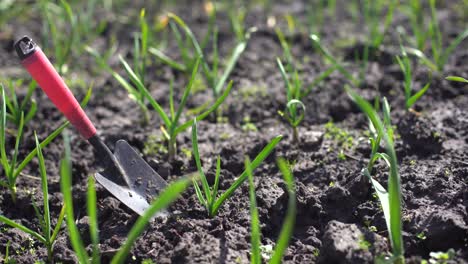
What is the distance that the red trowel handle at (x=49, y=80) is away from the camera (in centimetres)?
182

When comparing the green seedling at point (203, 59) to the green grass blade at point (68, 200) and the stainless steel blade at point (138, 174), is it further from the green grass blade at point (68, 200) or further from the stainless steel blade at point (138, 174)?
the green grass blade at point (68, 200)

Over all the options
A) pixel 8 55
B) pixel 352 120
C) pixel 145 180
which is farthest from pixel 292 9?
pixel 145 180

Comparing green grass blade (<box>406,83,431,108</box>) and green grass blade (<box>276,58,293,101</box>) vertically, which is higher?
green grass blade (<box>276,58,293,101</box>)

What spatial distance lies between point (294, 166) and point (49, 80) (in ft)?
3.50

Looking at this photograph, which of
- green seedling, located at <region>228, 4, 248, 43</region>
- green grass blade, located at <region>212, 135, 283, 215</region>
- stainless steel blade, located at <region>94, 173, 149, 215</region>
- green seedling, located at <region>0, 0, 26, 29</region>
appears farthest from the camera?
green seedling, located at <region>0, 0, 26, 29</region>

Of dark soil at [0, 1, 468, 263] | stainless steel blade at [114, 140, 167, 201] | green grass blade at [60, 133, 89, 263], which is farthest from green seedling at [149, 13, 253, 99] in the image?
green grass blade at [60, 133, 89, 263]

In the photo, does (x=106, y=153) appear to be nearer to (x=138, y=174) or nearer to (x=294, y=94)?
(x=138, y=174)

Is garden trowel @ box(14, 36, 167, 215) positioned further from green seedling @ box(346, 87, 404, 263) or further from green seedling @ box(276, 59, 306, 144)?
green seedling @ box(346, 87, 404, 263)

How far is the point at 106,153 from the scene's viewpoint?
2.11 m

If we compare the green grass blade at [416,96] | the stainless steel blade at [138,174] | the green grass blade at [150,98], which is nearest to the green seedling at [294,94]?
the green grass blade at [416,96]

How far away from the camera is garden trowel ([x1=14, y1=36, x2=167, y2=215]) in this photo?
1837mm

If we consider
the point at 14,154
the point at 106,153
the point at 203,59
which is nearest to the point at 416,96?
the point at 203,59

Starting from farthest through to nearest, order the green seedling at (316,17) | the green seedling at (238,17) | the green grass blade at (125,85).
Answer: the green seedling at (316,17) → the green seedling at (238,17) → the green grass blade at (125,85)

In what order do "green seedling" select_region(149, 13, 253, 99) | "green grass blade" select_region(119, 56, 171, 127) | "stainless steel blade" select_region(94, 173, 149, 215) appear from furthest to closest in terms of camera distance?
1. "green seedling" select_region(149, 13, 253, 99)
2. "green grass blade" select_region(119, 56, 171, 127)
3. "stainless steel blade" select_region(94, 173, 149, 215)
